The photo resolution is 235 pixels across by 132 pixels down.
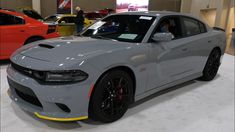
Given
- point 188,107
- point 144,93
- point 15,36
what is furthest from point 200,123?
point 15,36

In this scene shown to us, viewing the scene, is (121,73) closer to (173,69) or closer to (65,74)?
(65,74)

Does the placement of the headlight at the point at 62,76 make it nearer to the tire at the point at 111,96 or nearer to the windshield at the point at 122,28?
the tire at the point at 111,96

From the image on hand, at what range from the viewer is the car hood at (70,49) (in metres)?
2.35

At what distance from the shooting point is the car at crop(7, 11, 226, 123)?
7.34 feet

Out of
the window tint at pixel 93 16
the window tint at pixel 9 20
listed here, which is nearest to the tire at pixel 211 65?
the window tint at pixel 9 20

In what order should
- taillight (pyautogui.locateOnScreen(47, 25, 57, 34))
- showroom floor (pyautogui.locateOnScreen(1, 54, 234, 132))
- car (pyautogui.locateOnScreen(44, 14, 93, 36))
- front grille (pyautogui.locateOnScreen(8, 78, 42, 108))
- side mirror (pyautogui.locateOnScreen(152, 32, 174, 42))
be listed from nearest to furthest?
front grille (pyautogui.locateOnScreen(8, 78, 42, 108))
showroom floor (pyautogui.locateOnScreen(1, 54, 234, 132))
side mirror (pyautogui.locateOnScreen(152, 32, 174, 42))
taillight (pyautogui.locateOnScreen(47, 25, 57, 34))
car (pyautogui.locateOnScreen(44, 14, 93, 36))

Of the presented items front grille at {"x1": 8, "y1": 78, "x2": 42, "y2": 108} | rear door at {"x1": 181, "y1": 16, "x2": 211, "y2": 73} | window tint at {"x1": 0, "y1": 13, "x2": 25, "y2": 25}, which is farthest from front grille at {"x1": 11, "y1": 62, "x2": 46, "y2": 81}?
window tint at {"x1": 0, "y1": 13, "x2": 25, "y2": 25}

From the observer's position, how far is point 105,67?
7.80 ft

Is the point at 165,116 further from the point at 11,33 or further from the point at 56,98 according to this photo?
the point at 11,33

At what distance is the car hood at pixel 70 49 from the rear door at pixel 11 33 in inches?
91.2

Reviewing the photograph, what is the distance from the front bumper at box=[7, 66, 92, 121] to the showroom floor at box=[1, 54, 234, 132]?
25cm

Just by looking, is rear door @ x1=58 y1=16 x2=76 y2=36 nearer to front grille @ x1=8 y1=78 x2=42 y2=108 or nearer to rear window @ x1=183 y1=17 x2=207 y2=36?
rear window @ x1=183 y1=17 x2=207 y2=36

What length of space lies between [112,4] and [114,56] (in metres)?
15.0

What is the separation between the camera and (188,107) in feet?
10.3
